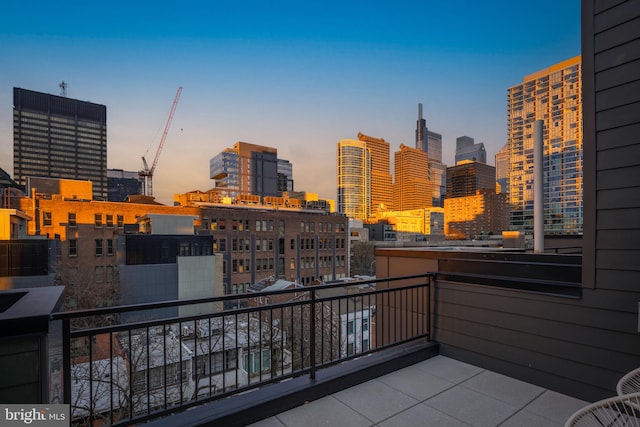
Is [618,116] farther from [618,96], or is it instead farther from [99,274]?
[99,274]

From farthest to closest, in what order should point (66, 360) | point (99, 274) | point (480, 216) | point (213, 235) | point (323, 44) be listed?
point (480, 216)
point (213, 235)
point (99, 274)
point (323, 44)
point (66, 360)

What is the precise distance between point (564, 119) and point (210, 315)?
194ft

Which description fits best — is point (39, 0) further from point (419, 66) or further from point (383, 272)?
point (383, 272)

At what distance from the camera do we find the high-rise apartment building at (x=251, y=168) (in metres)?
126

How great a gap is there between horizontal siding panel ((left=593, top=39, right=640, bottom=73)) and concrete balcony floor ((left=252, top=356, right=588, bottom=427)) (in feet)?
10.1

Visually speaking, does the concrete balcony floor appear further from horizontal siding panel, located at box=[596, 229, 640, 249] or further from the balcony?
horizontal siding panel, located at box=[596, 229, 640, 249]

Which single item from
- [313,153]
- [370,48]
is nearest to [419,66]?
[370,48]

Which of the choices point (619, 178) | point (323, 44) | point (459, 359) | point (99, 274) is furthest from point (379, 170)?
point (619, 178)

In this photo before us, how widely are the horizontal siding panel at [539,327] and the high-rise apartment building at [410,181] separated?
591 ft

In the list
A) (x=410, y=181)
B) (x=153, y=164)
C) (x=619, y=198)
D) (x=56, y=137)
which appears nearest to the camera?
(x=619, y=198)

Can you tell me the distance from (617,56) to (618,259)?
5.90ft

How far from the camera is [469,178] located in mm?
150625

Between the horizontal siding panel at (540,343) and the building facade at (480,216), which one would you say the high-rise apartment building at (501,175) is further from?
the horizontal siding panel at (540,343)

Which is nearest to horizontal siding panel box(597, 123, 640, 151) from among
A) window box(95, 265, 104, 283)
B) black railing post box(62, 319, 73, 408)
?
black railing post box(62, 319, 73, 408)
